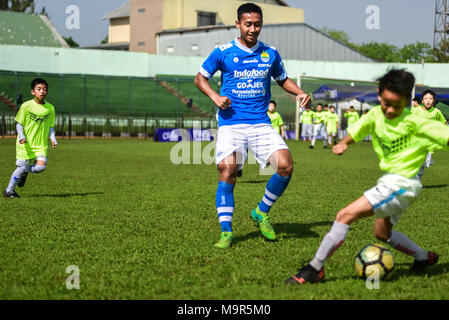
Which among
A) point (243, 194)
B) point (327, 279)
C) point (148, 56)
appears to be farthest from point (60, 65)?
point (327, 279)

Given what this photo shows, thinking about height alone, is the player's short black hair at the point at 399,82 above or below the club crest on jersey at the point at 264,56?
below

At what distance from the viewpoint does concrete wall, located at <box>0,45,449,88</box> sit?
41500 millimetres

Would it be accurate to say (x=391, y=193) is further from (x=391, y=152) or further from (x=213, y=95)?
(x=213, y=95)

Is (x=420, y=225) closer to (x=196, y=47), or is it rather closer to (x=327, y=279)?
(x=327, y=279)

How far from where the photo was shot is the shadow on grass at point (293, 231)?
6289 mm

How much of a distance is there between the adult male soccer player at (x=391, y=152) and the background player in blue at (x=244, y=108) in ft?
5.32

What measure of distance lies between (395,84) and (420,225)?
3.41 m

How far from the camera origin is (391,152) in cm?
441

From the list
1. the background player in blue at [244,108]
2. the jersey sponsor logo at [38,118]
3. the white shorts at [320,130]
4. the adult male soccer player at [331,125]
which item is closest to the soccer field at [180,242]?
the background player in blue at [244,108]

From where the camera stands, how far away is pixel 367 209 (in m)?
4.30

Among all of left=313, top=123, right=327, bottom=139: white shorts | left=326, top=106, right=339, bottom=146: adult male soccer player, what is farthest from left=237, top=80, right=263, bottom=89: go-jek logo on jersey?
left=326, top=106, right=339, bottom=146: adult male soccer player

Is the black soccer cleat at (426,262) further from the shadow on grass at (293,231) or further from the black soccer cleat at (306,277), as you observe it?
the shadow on grass at (293,231)

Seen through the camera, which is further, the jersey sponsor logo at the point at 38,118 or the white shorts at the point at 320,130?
the white shorts at the point at 320,130
